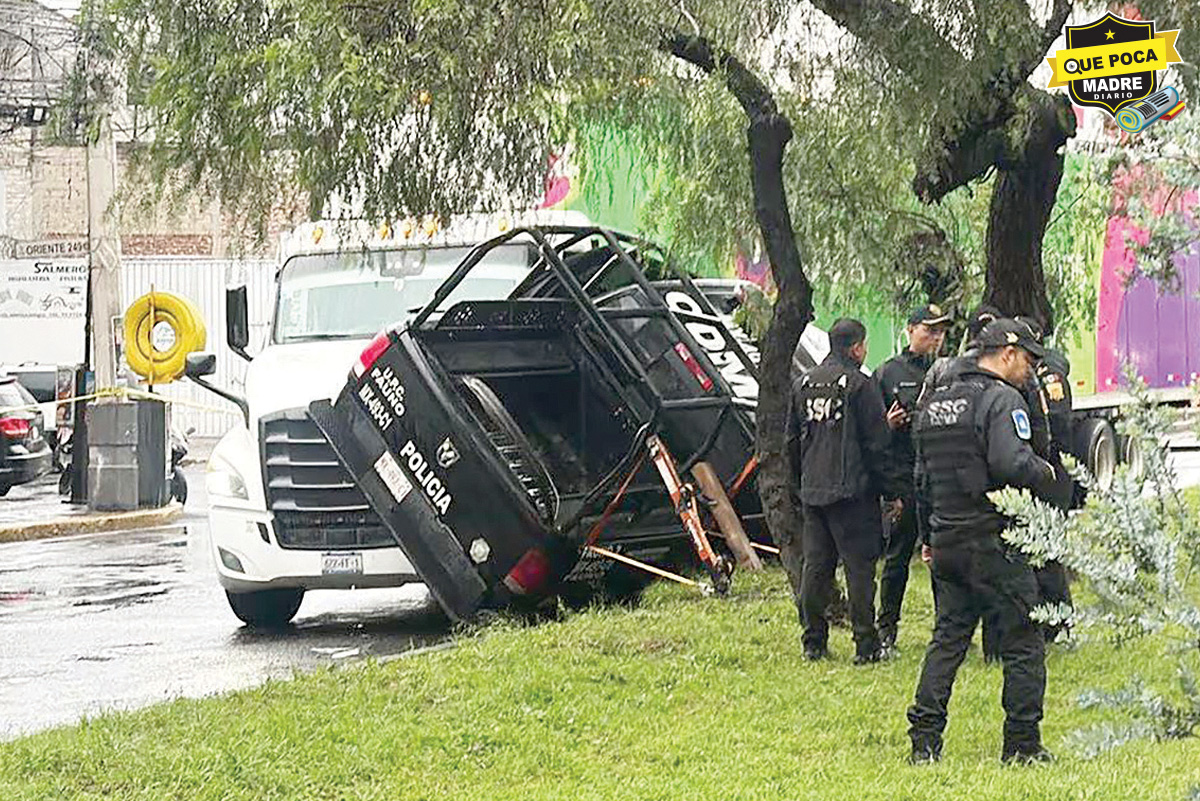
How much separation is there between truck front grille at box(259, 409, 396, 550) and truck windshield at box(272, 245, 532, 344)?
129cm

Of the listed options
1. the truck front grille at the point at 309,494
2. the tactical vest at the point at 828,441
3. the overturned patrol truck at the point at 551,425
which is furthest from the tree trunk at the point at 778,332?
the truck front grille at the point at 309,494

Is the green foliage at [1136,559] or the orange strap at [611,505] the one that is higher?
the green foliage at [1136,559]

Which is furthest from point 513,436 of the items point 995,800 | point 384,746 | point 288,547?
point 995,800

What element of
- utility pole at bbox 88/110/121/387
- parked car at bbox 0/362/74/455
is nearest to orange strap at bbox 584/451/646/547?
utility pole at bbox 88/110/121/387

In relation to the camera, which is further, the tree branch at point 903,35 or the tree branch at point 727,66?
the tree branch at point 903,35

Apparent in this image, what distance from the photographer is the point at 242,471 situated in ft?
40.9

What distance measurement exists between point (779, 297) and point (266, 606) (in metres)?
4.51

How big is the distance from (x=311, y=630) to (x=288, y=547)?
0.84 m

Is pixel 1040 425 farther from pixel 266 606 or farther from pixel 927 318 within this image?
pixel 266 606

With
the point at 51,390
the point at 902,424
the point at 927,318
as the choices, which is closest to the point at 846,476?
the point at 902,424

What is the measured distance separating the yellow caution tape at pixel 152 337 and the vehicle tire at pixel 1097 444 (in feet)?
31.9

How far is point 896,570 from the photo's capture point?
9.81 metres

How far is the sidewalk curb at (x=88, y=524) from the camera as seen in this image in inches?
780

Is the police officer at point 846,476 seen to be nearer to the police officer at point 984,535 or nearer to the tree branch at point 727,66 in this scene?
the tree branch at point 727,66
